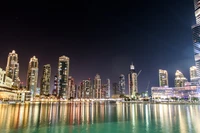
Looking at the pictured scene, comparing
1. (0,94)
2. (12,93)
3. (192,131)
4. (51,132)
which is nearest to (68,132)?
(51,132)

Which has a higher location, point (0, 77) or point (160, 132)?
point (0, 77)

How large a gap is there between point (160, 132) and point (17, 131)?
1976 cm

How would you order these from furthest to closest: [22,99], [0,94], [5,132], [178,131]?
[22,99], [0,94], [178,131], [5,132]

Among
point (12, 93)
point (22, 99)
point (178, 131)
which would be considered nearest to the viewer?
point (178, 131)

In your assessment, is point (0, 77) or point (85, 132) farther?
A: point (0, 77)

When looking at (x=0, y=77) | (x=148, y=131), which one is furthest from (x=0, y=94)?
(x=148, y=131)

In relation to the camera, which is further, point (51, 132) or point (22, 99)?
point (22, 99)

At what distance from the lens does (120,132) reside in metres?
25.4

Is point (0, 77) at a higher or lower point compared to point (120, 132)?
higher

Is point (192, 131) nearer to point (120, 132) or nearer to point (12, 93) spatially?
point (120, 132)

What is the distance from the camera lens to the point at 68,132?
2509cm

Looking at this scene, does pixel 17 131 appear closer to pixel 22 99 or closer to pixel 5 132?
pixel 5 132

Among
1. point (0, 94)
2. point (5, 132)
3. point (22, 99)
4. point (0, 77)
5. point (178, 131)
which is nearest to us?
point (5, 132)

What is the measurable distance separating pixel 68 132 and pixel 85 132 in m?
2.34
